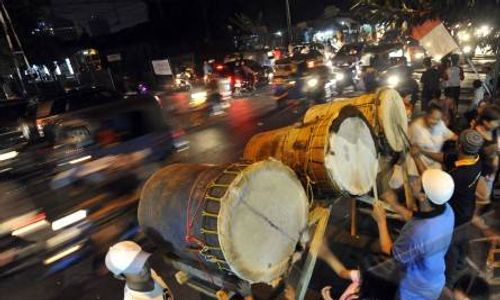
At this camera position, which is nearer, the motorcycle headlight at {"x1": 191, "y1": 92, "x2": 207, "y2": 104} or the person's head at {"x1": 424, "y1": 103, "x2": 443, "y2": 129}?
the person's head at {"x1": 424, "y1": 103, "x2": 443, "y2": 129}

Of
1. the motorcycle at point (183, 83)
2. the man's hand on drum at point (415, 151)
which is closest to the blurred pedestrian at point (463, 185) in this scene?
the man's hand on drum at point (415, 151)

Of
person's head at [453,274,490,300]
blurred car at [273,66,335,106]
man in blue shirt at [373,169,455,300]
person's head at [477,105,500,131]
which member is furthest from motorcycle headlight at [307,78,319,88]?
man in blue shirt at [373,169,455,300]

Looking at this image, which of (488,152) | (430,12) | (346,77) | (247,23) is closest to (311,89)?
(346,77)

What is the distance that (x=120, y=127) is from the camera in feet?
24.2

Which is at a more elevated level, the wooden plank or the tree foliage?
the tree foliage

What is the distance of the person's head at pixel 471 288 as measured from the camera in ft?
12.4

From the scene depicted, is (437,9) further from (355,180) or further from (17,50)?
(17,50)

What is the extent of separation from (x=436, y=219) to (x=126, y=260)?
2.24 m

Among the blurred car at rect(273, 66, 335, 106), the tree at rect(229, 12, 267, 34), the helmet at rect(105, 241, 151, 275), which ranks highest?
the tree at rect(229, 12, 267, 34)

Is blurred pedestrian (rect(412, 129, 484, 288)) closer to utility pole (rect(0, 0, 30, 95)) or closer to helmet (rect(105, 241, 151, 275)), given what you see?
helmet (rect(105, 241, 151, 275))

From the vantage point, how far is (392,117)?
4613 mm

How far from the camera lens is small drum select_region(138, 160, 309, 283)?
2.62 meters

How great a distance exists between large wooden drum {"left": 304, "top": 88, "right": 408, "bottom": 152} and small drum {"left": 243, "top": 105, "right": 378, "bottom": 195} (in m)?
0.54

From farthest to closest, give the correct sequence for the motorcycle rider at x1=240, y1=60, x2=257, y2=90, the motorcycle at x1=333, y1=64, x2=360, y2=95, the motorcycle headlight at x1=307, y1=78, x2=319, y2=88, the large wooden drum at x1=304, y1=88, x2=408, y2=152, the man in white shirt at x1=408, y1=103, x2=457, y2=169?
the motorcycle rider at x1=240, y1=60, x2=257, y2=90
the motorcycle at x1=333, y1=64, x2=360, y2=95
the motorcycle headlight at x1=307, y1=78, x2=319, y2=88
the man in white shirt at x1=408, y1=103, x2=457, y2=169
the large wooden drum at x1=304, y1=88, x2=408, y2=152
